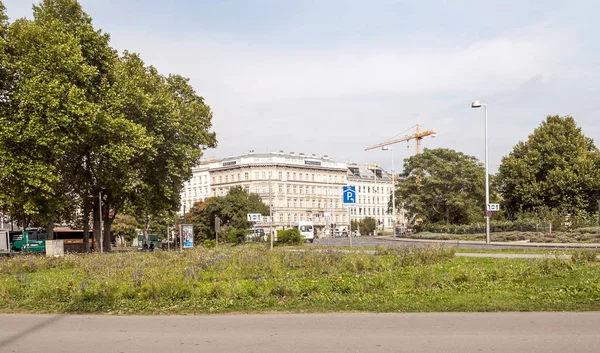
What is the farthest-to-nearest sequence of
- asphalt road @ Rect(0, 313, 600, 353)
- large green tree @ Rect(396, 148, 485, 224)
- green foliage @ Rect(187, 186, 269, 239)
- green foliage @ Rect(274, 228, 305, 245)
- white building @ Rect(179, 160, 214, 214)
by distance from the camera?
white building @ Rect(179, 160, 214, 214) < green foliage @ Rect(187, 186, 269, 239) < large green tree @ Rect(396, 148, 485, 224) < green foliage @ Rect(274, 228, 305, 245) < asphalt road @ Rect(0, 313, 600, 353)

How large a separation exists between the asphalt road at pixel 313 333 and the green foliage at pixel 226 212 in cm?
6595

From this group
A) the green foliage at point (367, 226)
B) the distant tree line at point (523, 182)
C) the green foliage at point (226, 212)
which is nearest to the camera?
the distant tree line at point (523, 182)

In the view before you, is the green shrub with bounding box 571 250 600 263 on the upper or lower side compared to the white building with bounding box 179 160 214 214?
lower

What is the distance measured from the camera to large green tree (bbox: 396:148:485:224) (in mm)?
65250

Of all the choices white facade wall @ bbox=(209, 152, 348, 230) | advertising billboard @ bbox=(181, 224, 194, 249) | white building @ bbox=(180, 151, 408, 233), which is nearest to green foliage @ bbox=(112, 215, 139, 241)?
white building @ bbox=(180, 151, 408, 233)

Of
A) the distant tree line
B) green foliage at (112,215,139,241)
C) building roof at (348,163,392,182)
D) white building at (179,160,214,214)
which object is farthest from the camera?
building roof at (348,163,392,182)

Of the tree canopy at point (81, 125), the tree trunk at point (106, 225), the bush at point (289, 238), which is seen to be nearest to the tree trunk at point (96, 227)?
the tree canopy at point (81, 125)

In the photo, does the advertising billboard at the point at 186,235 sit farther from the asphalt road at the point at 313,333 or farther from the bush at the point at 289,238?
the asphalt road at the point at 313,333

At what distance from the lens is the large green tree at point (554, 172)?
54.7 meters

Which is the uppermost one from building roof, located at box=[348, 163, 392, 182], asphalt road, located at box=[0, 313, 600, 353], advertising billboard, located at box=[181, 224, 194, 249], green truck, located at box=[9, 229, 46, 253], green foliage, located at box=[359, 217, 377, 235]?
building roof, located at box=[348, 163, 392, 182]

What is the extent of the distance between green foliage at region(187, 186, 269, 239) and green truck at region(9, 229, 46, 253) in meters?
21.9

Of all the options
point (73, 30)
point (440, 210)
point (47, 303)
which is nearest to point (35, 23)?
point (73, 30)

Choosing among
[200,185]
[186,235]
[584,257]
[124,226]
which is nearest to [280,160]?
[200,185]

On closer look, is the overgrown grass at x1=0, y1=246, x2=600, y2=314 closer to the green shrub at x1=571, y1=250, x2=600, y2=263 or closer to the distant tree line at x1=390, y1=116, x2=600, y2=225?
the green shrub at x1=571, y1=250, x2=600, y2=263
